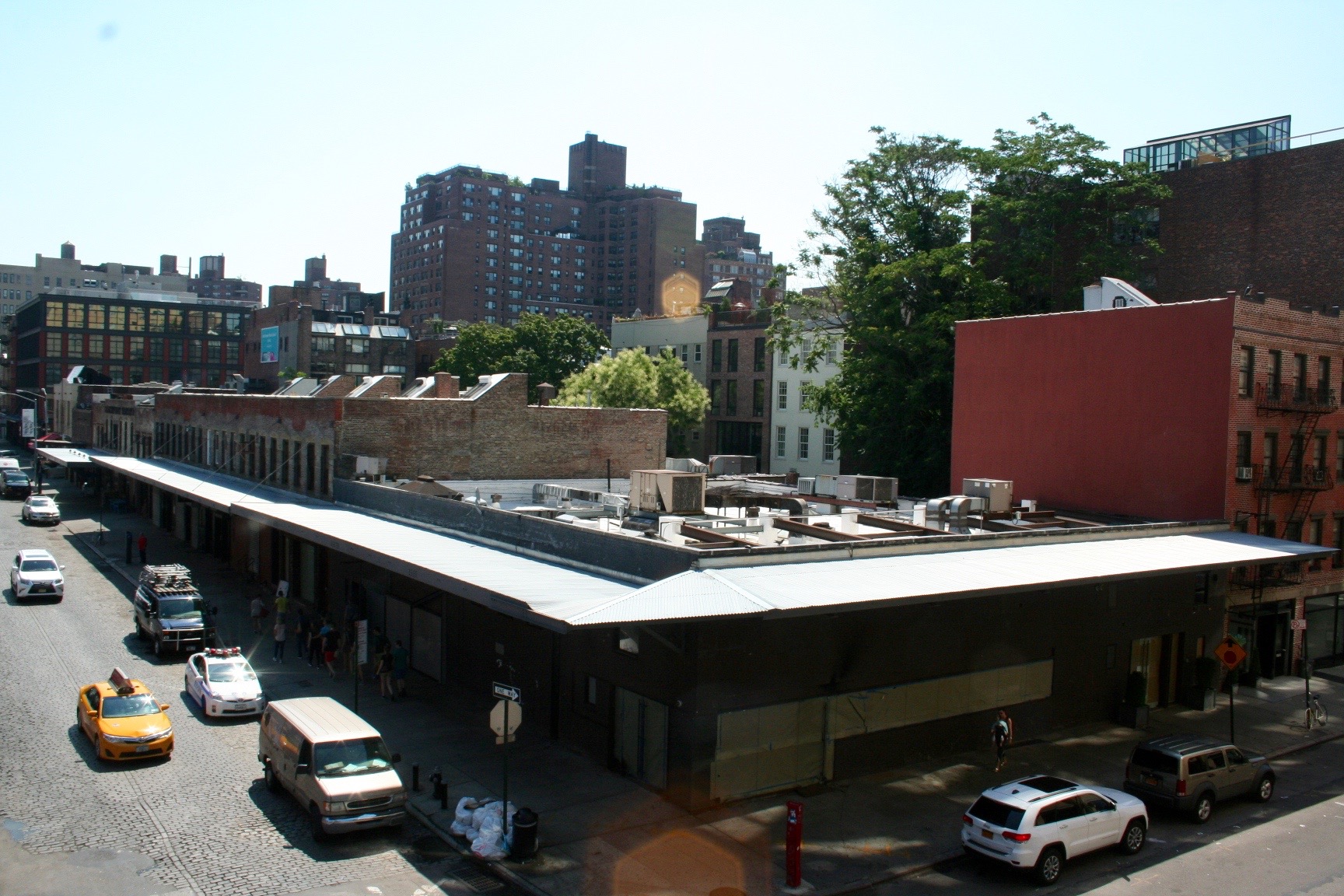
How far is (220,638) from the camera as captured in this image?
32.2 metres

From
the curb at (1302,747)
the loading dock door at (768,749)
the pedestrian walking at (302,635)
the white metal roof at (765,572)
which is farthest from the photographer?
the pedestrian walking at (302,635)

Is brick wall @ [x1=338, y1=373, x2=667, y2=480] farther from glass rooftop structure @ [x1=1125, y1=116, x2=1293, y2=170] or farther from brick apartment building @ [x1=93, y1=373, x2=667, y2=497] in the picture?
glass rooftop structure @ [x1=1125, y1=116, x2=1293, y2=170]

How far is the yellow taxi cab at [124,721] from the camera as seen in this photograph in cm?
2025

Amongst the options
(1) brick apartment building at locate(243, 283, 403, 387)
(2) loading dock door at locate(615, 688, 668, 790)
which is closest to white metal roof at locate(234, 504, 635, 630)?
(2) loading dock door at locate(615, 688, 668, 790)

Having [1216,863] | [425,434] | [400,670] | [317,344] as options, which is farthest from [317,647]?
[317,344]

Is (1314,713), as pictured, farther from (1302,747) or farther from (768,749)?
(768,749)

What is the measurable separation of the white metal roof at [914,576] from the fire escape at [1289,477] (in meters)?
3.61

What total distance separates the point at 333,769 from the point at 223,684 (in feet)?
26.9

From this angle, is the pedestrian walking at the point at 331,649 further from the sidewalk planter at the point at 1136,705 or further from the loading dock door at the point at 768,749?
the sidewalk planter at the point at 1136,705

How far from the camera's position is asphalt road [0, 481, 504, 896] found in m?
15.4

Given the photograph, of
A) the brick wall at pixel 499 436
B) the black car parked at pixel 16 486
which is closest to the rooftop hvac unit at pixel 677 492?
the brick wall at pixel 499 436

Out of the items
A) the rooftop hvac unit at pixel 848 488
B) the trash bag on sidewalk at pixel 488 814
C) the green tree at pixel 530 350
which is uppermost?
the green tree at pixel 530 350

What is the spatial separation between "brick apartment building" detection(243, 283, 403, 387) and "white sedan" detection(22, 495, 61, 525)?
139 feet

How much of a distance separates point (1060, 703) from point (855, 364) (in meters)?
25.1
